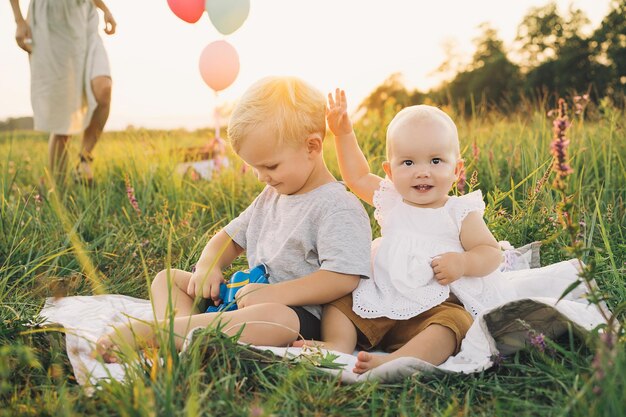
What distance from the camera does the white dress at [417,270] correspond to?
2.27m

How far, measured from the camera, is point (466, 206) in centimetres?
235

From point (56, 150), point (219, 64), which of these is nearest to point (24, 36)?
point (56, 150)

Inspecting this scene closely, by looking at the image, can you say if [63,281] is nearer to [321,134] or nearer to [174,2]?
[321,134]

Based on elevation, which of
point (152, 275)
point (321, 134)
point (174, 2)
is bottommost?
point (152, 275)

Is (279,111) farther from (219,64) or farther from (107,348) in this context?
(219,64)

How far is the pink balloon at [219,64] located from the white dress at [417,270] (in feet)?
11.4

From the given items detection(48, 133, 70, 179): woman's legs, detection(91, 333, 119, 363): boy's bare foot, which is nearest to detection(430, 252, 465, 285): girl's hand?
detection(91, 333, 119, 363): boy's bare foot

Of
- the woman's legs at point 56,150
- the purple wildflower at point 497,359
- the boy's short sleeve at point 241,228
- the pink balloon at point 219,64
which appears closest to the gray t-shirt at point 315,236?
the boy's short sleeve at point 241,228

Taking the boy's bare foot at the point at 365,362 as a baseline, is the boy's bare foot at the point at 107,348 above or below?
above

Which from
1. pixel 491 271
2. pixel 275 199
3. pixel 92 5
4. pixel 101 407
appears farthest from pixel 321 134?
pixel 92 5

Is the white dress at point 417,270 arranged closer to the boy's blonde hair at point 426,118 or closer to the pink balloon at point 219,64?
the boy's blonde hair at point 426,118

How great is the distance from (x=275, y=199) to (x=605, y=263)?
4.58ft

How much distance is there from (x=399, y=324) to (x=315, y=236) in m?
0.43

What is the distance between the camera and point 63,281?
118 inches
